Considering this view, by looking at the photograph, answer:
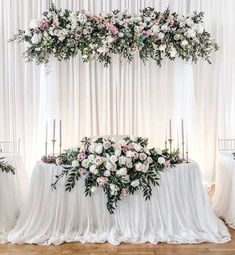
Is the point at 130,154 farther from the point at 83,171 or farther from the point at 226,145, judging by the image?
the point at 226,145

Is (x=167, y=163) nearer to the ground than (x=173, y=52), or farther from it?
nearer to the ground

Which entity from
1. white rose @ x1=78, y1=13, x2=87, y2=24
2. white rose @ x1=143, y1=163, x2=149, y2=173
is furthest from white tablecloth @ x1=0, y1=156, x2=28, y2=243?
white rose @ x1=78, y1=13, x2=87, y2=24

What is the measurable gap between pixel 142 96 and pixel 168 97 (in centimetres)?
38

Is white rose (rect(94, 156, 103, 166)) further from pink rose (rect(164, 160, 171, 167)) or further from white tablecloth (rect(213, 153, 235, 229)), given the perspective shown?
white tablecloth (rect(213, 153, 235, 229))

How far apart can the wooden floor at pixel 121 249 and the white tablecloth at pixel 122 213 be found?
114mm

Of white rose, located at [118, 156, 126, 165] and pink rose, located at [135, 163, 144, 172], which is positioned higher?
white rose, located at [118, 156, 126, 165]

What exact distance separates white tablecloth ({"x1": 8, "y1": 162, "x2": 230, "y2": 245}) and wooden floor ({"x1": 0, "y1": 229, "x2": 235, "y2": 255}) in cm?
11

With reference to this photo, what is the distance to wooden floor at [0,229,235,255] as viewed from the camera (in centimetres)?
303

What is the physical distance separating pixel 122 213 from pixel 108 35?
2.20 meters

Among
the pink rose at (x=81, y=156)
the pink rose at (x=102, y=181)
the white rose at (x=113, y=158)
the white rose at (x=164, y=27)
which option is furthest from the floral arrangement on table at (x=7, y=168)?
the white rose at (x=164, y=27)

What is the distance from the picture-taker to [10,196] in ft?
12.3

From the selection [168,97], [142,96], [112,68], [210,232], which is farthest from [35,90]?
[210,232]

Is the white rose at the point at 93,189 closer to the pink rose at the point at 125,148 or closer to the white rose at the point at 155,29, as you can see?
the pink rose at the point at 125,148

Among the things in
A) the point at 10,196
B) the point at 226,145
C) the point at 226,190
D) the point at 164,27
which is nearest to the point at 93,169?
the point at 10,196
